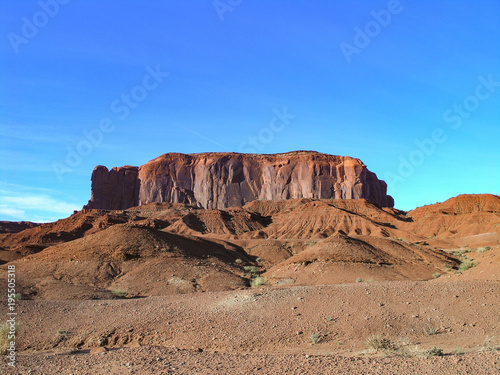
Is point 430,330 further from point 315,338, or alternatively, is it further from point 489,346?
point 315,338

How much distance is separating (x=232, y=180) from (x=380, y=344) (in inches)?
4506

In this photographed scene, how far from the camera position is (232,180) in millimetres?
123625

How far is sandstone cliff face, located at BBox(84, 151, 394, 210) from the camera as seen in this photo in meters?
120

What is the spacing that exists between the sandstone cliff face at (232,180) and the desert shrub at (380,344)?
357 ft

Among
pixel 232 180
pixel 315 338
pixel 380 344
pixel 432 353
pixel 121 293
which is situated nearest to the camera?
pixel 432 353

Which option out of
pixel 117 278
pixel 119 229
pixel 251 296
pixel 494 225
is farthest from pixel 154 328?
pixel 494 225

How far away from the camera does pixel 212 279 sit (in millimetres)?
25797

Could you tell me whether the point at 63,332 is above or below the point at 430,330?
above

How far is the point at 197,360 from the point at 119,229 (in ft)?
87.8

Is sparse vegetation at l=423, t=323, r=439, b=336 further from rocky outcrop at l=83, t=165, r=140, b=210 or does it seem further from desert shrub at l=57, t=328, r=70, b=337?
rocky outcrop at l=83, t=165, r=140, b=210

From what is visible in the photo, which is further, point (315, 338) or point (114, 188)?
point (114, 188)

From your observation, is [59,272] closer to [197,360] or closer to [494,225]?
[197,360]

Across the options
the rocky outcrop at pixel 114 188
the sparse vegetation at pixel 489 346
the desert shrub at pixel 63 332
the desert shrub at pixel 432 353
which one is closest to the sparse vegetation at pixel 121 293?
the desert shrub at pixel 63 332

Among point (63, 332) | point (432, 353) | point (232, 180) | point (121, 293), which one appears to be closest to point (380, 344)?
point (432, 353)
